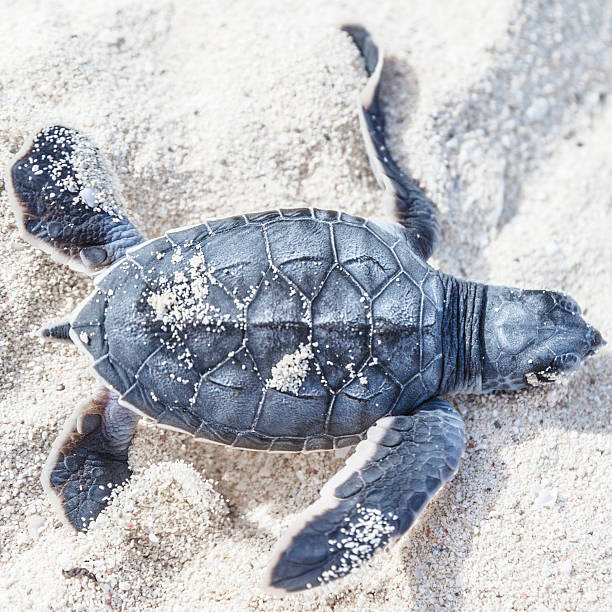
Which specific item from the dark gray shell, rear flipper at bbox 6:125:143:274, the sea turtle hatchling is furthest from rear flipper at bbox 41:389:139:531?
rear flipper at bbox 6:125:143:274

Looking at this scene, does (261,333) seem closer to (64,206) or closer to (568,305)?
(64,206)

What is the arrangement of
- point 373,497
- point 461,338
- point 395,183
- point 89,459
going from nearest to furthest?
1. point 373,497
2. point 89,459
3. point 461,338
4. point 395,183

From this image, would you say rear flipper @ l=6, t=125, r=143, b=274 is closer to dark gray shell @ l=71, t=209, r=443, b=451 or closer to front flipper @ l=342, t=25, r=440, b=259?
dark gray shell @ l=71, t=209, r=443, b=451

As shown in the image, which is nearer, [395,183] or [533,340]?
[533,340]

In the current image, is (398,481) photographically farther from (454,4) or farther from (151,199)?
(454,4)

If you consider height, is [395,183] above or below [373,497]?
above

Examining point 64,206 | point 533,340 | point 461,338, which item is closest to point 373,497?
point 461,338

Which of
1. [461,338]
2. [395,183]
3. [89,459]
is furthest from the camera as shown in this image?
[395,183]
